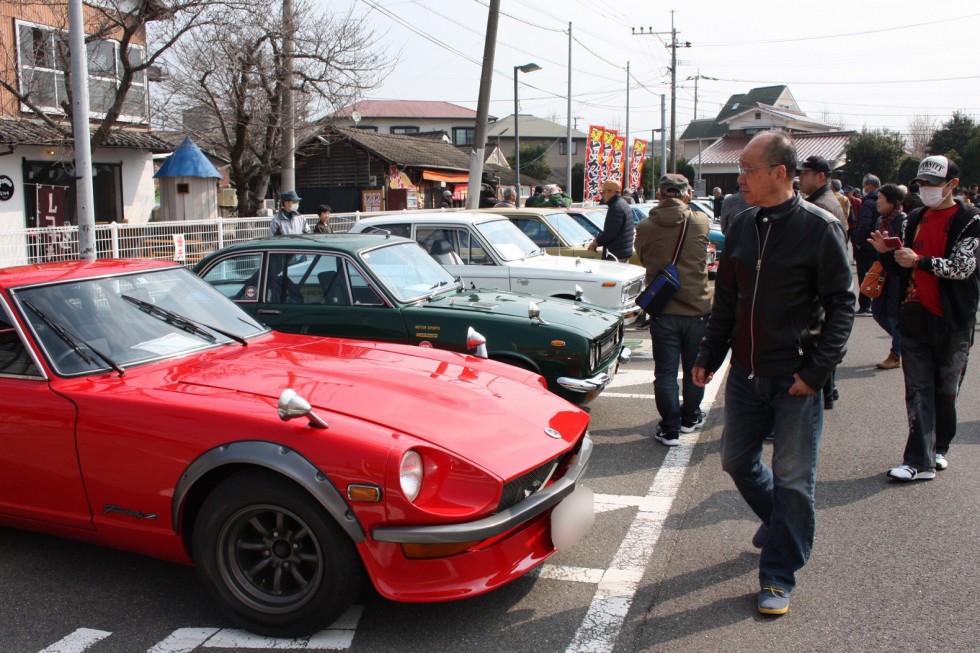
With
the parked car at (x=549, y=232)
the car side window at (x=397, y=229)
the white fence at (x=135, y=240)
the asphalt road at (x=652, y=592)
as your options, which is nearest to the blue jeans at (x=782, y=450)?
the asphalt road at (x=652, y=592)

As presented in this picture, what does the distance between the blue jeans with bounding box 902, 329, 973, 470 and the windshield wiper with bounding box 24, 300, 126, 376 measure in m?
4.44

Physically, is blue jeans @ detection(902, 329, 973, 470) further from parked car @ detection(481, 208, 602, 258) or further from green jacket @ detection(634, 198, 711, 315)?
parked car @ detection(481, 208, 602, 258)

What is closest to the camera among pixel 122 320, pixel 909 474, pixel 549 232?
pixel 122 320

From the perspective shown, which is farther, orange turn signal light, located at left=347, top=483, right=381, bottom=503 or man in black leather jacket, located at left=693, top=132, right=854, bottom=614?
man in black leather jacket, located at left=693, top=132, right=854, bottom=614

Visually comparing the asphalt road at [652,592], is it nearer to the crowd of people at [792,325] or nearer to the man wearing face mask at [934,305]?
the crowd of people at [792,325]

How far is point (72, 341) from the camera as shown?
12.9ft

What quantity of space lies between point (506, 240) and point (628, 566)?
19.1ft

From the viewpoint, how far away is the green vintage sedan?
609 centimetres

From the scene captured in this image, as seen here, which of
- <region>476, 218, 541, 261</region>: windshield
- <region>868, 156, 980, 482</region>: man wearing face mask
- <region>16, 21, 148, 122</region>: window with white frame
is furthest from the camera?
<region>16, 21, 148, 122</region>: window with white frame

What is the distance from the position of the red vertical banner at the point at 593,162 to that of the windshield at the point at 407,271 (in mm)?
20167

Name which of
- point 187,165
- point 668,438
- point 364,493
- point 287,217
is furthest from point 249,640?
point 187,165

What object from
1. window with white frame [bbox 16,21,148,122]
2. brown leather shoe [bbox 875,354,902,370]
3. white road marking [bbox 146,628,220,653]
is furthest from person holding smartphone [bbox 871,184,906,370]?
window with white frame [bbox 16,21,148,122]

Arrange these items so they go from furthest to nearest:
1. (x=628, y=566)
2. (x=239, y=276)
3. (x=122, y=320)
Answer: (x=239, y=276) → (x=122, y=320) → (x=628, y=566)

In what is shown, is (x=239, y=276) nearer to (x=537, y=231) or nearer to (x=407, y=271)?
(x=407, y=271)
